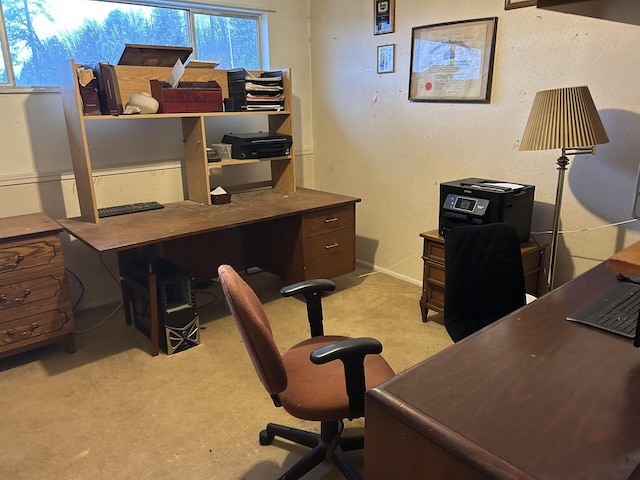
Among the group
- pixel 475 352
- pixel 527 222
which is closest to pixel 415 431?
pixel 475 352

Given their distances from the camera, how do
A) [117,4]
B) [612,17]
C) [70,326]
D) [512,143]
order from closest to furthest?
[612,17], [70,326], [512,143], [117,4]

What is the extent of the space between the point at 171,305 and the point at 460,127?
2104 mm

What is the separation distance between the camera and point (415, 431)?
1.01m

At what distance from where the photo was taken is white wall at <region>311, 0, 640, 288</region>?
2.47 meters

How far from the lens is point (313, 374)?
1.70 metres

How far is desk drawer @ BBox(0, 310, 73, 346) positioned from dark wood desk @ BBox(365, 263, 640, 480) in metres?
2.11

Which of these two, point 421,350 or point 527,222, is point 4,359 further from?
point 527,222

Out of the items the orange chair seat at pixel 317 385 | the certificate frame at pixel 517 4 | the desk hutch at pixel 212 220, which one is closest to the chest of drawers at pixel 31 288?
the desk hutch at pixel 212 220

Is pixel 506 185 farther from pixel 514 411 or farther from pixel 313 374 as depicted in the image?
pixel 514 411

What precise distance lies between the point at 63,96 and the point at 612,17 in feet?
8.80

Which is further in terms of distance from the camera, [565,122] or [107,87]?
[107,87]

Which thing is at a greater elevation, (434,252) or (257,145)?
(257,145)

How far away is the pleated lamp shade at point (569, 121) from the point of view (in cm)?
219

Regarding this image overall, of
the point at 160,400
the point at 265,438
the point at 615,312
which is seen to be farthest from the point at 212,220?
the point at 615,312
